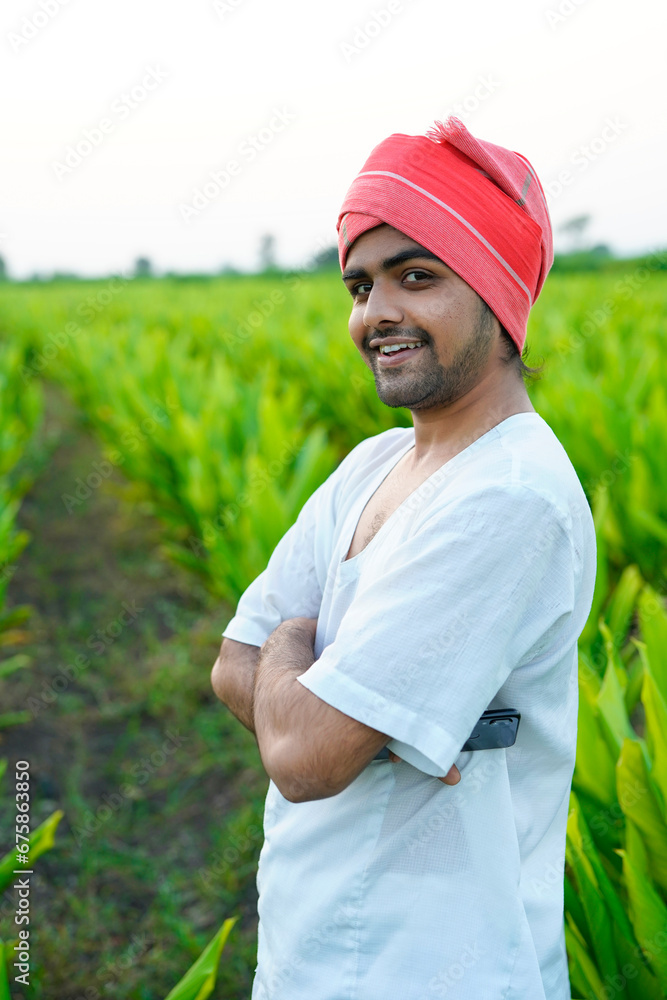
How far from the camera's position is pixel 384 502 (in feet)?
3.49

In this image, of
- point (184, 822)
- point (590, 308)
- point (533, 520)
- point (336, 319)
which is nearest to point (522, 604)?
point (533, 520)

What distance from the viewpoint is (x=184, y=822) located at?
7.37 ft

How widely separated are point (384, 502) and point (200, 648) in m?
2.11

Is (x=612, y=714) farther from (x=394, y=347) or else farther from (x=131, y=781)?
(x=131, y=781)

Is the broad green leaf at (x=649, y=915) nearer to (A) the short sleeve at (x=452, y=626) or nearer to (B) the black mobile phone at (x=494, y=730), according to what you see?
(B) the black mobile phone at (x=494, y=730)

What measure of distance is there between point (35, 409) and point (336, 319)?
2807mm

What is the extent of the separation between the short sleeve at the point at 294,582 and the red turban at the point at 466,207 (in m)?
0.35

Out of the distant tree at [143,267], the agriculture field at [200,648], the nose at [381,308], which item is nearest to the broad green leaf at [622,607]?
the agriculture field at [200,648]

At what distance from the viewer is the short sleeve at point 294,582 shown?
117 centimetres

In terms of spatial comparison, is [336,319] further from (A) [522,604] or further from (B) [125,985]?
(A) [522,604]

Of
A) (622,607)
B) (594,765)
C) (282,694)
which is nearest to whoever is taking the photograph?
(282,694)

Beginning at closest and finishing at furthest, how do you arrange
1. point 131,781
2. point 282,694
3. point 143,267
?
1. point 282,694
2. point 131,781
3. point 143,267

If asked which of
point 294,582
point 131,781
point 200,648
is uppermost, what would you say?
point 294,582

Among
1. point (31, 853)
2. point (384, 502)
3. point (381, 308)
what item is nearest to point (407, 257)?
point (381, 308)
